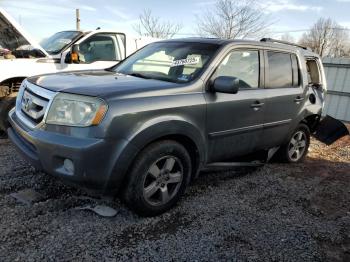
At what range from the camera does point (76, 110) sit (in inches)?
120

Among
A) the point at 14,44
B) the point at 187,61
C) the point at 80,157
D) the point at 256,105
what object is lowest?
the point at 80,157

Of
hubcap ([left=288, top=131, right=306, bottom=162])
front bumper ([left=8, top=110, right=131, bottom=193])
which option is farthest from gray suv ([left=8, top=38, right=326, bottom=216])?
hubcap ([left=288, top=131, right=306, bottom=162])

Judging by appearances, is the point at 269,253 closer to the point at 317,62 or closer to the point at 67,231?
the point at 67,231

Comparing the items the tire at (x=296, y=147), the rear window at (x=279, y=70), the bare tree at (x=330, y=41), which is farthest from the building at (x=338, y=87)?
the bare tree at (x=330, y=41)

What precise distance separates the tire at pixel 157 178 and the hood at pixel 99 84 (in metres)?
0.55

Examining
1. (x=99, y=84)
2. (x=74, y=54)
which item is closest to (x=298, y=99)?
(x=99, y=84)

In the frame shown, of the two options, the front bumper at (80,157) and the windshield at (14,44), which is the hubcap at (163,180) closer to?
the front bumper at (80,157)

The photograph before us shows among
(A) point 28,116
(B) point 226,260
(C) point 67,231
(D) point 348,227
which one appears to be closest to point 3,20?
(A) point 28,116

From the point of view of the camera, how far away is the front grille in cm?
327

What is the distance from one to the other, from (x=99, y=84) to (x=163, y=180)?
43.4 inches

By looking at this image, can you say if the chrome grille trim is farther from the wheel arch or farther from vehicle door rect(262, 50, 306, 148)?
vehicle door rect(262, 50, 306, 148)

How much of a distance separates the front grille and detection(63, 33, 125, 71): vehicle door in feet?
9.64

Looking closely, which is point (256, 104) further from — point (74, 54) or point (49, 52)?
point (49, 52)

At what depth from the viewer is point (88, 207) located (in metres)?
3.54
